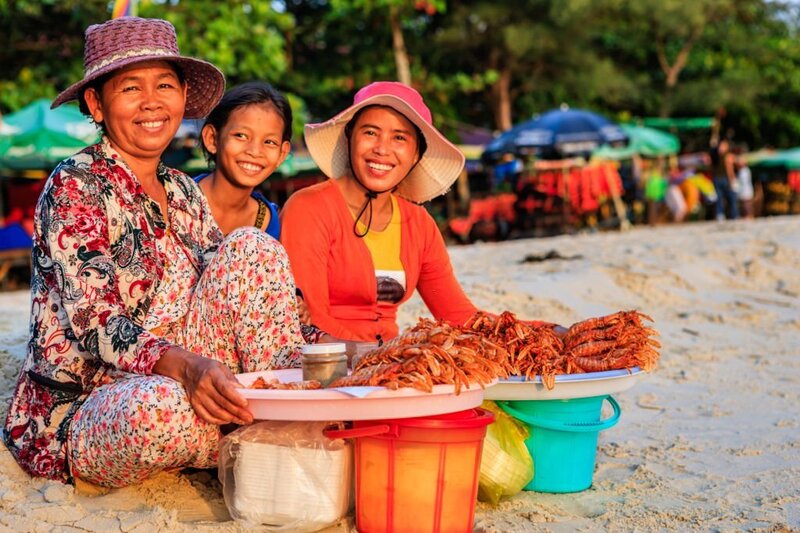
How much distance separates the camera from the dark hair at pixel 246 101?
376 cm

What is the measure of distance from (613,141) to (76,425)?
12.6 meters

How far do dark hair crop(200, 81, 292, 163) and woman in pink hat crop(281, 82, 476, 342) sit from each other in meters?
0.20

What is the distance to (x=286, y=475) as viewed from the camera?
99.4 inches

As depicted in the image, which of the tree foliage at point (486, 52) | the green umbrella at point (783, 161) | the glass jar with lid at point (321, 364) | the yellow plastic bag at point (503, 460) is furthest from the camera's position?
the green umbrella at point (783, 161)

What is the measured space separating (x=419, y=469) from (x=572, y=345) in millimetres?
842

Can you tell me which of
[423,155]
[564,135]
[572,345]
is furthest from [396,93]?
[564,135]

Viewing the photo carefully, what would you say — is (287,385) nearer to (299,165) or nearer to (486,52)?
(299,165)

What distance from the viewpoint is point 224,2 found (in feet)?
42.3

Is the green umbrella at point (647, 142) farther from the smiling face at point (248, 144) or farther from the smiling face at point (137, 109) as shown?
the smiling face at point (137, 109)

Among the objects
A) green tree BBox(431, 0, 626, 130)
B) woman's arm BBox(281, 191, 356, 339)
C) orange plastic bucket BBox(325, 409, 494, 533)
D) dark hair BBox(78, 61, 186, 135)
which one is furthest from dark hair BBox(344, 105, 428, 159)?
green tree BBox(431, 0, 626, 130)

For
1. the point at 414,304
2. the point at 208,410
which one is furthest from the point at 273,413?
the point at 414,304

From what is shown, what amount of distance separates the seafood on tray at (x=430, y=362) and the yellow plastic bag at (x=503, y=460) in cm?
32

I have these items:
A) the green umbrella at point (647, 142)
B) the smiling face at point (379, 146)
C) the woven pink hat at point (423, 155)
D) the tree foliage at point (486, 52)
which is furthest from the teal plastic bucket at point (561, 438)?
the green umbrella at point (647, 142)

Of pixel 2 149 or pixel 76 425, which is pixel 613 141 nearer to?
pixel 2 149
